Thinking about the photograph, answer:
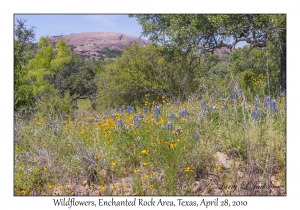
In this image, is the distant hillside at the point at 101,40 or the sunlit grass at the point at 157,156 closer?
the sunlit grass at the point at 157,156

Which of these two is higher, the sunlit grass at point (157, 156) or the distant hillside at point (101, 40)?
the distant hillside at point (101, 40)

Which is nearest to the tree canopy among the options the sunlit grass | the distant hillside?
the distant hillside

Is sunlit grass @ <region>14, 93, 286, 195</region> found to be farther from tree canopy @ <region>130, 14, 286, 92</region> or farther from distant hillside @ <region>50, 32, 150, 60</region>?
tree canopy @ <region>130, 14, 286, 92</region>

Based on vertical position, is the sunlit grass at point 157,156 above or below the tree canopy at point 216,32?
below

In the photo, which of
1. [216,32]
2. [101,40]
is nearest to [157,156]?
[101,40]

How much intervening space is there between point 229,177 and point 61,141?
85.7 inches

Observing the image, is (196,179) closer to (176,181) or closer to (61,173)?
(176,181)

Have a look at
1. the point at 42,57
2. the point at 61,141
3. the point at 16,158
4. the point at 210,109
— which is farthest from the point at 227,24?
the point at 42,57

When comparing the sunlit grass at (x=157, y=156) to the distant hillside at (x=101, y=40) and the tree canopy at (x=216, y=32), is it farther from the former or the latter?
the tree canopy at (x=216, y=32)

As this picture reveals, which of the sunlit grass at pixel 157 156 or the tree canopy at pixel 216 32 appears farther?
the tree canopy at pixel 216 32

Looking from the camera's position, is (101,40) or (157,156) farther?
(101,40)

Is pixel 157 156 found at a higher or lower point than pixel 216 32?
lower

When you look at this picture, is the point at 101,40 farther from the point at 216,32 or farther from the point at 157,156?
the point at 157,156

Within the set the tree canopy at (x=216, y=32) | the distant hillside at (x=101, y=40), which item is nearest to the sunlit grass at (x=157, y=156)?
the distant hillside at (x=101, y=40)
